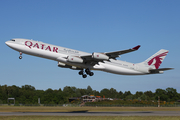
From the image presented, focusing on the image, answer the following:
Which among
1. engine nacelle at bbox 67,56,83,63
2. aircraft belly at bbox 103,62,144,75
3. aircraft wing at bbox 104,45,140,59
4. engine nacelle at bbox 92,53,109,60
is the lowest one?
aircraft belly at bbox 103,62,144,75

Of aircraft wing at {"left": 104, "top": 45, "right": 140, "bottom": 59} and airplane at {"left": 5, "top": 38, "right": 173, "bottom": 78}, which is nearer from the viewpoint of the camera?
aircraft wing at {"left": 104, "top": 45, "right": 140, "bottom": 59}

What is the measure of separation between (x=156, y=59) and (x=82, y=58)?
18.5 m

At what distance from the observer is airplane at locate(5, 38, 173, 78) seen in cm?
4041

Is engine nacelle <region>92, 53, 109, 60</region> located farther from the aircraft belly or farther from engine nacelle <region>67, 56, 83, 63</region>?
the aircraft belly

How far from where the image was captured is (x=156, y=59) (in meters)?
51.1

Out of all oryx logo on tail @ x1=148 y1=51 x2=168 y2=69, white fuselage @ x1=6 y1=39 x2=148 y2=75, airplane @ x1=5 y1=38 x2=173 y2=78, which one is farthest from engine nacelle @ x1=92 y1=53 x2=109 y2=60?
oryx logo on tail @ x1=148 y1=51 x2=168 y2=69

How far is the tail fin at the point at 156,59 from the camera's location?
167ft

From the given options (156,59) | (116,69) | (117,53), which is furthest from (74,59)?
(156,59)

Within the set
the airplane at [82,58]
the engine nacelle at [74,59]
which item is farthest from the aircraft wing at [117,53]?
the engine nacelle at [74,59]

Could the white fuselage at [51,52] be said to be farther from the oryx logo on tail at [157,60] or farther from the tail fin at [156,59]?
the oryx logo on tail at [157,60]

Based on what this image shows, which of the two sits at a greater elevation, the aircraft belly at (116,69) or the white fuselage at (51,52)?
the white fuselage at (51,52)

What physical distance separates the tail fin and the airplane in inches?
60.6

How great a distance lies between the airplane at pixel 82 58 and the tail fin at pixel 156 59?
1538 mm

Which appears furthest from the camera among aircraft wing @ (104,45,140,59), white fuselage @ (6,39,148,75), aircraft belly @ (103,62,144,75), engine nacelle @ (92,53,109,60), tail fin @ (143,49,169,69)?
tail fin @ (143,49,169,69)
